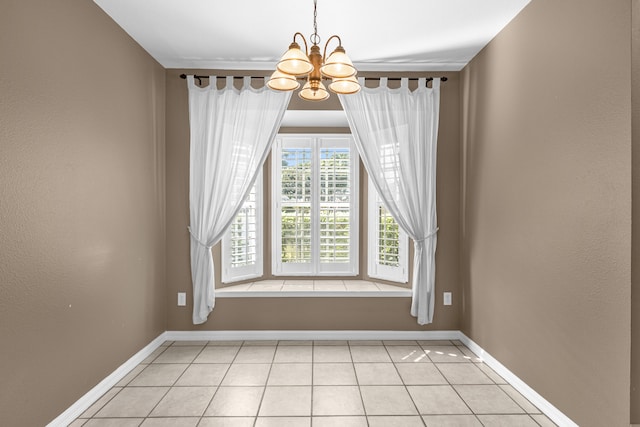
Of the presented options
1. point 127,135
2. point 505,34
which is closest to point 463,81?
point 505,34

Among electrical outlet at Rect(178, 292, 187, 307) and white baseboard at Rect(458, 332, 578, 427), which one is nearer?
white baseboard at Rect(458, 332, 578, 427)

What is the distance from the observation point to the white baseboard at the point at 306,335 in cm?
352

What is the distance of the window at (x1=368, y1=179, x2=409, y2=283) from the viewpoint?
3762 millimetres

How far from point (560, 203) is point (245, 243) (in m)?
2.84

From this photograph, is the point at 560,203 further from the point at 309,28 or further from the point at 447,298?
the point at 309,28

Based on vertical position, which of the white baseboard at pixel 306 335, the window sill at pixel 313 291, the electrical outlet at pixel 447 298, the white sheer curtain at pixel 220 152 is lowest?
the white baseboard at pixel 306 335

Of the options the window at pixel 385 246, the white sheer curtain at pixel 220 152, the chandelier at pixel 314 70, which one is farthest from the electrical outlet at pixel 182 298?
the chandelier at pixel 314 70

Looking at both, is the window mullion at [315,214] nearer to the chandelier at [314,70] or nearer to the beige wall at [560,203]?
the beige wall at [560,203]

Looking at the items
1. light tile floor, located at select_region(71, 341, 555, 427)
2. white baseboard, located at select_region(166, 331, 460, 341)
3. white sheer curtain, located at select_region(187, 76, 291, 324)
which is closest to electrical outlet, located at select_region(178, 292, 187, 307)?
white sheer curtain, located at select_region(187, 76, 291, 324)

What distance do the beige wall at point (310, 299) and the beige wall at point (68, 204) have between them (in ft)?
1.04

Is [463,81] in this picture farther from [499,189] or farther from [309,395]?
A: [309,395]

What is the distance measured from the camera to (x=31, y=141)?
190cm

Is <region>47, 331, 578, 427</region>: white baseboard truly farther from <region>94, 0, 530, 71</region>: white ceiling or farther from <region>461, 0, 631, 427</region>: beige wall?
<region>94, 0, 530, 71</region>: white ceiling

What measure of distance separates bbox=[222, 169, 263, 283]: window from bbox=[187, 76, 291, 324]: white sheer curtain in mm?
343
